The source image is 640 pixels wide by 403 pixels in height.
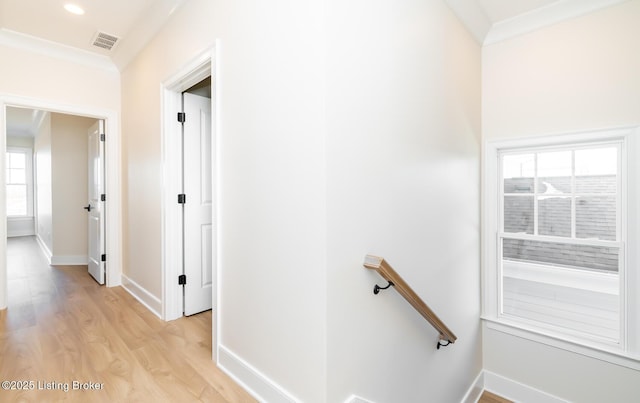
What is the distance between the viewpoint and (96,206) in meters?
3.84

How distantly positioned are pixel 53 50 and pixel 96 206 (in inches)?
71.0

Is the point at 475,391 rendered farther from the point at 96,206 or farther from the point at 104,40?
the point at 104,40

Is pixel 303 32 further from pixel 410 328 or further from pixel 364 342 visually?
pixel 410 328

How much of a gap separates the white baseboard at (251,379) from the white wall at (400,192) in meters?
0.37

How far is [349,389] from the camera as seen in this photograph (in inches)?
56.3

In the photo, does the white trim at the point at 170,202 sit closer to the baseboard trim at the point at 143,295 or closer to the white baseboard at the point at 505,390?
the baseboard trim at the point at 143,295

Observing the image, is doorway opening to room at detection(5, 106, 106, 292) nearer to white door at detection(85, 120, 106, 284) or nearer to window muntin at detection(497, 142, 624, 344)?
white door at detection(85, 120, 106, 284)

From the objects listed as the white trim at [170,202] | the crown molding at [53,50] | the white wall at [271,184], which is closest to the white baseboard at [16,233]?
the crown molding at [53,50]

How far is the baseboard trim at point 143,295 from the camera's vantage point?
2785 millimetres

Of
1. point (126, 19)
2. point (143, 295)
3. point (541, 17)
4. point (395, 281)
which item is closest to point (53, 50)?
point (126, 19)

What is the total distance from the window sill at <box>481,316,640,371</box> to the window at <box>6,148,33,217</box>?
1069 centimetres

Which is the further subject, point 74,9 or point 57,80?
point 57,80

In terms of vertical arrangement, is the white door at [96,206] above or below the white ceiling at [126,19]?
below

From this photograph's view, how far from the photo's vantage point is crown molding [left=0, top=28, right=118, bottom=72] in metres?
2.94
